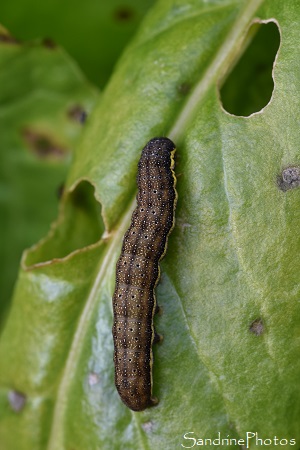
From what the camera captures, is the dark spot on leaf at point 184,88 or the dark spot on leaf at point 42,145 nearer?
the dark spot on leaf at point 184,88

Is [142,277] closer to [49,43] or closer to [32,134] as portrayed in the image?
[32,134]

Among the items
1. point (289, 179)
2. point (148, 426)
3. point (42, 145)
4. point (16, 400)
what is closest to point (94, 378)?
point (148, 426)

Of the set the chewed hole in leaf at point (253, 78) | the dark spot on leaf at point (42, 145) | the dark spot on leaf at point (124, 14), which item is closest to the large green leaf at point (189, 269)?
the chewed hole in leaf at point (253, 78)

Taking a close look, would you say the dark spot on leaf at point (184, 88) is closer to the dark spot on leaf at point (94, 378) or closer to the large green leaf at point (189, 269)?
the large green leaf at point (189, 269)

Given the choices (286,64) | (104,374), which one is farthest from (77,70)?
(104,374)

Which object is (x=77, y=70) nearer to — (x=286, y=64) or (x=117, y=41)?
(x=117, y=41)
